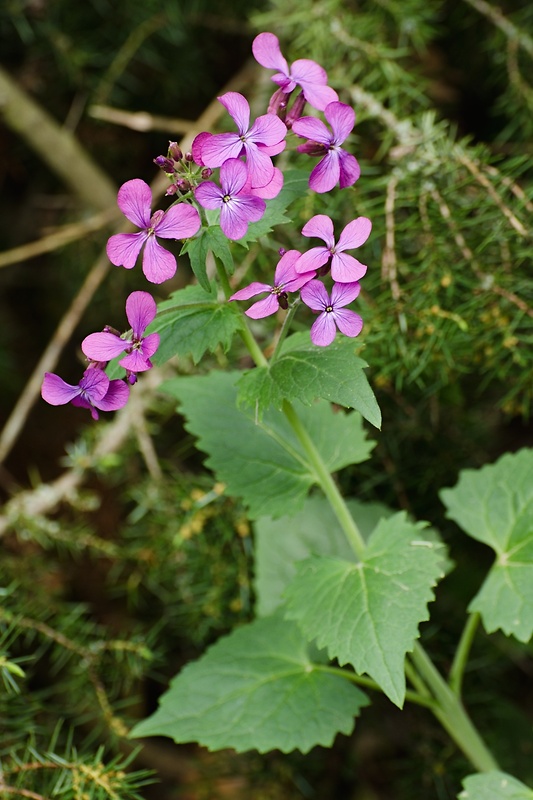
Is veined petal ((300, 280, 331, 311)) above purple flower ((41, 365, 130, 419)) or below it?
below

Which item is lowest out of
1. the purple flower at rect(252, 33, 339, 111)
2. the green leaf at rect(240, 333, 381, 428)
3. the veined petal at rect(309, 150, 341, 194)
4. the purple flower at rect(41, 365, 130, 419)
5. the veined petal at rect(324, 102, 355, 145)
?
the green leaf at rect(240, 333, 381, 428)

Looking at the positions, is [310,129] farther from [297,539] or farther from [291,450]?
[297,539]

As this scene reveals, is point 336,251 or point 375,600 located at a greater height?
point 336,251

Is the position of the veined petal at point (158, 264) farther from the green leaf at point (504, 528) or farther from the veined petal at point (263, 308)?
the green leaf at point (504, 528)

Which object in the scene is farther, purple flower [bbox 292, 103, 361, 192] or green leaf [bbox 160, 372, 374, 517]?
green leaf [bbox 160, 372, 374, 517]

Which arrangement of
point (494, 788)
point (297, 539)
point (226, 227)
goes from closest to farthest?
point (226, 227)
point (494, 788)
point (297, 539)

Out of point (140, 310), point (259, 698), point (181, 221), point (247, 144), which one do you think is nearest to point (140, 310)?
point (140, 310)

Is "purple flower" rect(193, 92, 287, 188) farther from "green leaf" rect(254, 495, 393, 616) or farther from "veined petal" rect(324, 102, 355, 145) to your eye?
"green leaf" rect(254, 495, 393, 616)

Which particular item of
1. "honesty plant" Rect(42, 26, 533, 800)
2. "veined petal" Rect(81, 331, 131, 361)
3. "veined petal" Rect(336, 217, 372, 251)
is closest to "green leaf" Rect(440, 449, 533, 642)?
"honesty plant" Rect(42, 26, 533, 800)
